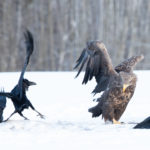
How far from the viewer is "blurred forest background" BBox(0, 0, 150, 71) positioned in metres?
10.5

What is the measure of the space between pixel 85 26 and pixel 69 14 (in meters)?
0.39

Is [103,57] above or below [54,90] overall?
above

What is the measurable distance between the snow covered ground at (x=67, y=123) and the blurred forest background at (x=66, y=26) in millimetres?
4063

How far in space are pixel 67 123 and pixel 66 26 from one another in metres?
6.40

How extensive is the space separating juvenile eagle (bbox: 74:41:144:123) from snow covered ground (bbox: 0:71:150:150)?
0.17m

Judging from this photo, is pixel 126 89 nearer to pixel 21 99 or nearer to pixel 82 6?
pixel 21 99

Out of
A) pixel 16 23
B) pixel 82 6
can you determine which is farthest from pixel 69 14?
pixel 16 23

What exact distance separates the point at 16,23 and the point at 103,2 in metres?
1.73

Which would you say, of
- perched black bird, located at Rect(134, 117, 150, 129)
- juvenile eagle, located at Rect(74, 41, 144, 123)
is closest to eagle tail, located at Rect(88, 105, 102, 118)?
juvenile eagle, located at Rect(74, 41, 144, 123)

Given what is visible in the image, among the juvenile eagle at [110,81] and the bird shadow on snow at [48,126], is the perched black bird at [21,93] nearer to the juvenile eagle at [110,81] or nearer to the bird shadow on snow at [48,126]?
the bird shadow on snow at [48,126]

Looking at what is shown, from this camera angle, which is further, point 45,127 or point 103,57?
point 103,57

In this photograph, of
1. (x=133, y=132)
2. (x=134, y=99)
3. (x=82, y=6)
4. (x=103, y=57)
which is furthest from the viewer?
(x=82, y=6)

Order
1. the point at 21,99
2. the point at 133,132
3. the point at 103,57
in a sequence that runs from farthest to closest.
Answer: the point at 103,57 → the point at 21,99 → the point at 133,132

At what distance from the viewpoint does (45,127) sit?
13.4 ft
